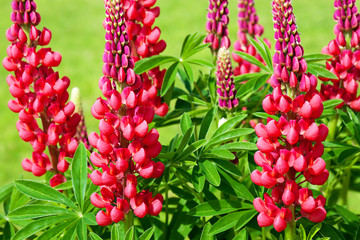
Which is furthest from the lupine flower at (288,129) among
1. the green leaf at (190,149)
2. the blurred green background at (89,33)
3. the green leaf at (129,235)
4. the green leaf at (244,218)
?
the blurred green background at (89,33)

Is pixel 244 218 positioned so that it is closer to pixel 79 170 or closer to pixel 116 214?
pixel 116 214

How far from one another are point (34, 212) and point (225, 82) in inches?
28.3

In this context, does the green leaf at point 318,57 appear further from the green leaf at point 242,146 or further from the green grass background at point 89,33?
the green grass background at point 89,33

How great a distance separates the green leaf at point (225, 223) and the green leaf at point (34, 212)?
0.40 meters

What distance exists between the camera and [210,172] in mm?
1490

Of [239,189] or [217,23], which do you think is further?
[217,23]

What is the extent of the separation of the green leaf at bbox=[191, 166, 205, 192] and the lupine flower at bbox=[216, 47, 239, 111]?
13.0 inches

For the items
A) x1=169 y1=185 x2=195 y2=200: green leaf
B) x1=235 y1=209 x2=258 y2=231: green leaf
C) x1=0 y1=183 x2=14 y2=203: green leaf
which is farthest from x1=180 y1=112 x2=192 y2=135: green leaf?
x1=0 y1=183 x2=14 y2=203: green leaf

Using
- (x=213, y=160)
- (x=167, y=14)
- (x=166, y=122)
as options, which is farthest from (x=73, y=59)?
(x=213, y=160)

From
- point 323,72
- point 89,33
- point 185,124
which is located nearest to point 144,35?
point 185,124

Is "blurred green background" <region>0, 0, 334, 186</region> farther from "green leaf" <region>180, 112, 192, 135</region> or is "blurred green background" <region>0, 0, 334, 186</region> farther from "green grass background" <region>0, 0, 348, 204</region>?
"green leaf" <region>180, 112, 192, 135</region>

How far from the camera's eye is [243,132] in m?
1.52

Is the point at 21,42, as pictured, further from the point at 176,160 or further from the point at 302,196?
the point at 302,196

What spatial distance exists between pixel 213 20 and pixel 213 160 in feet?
2.18
